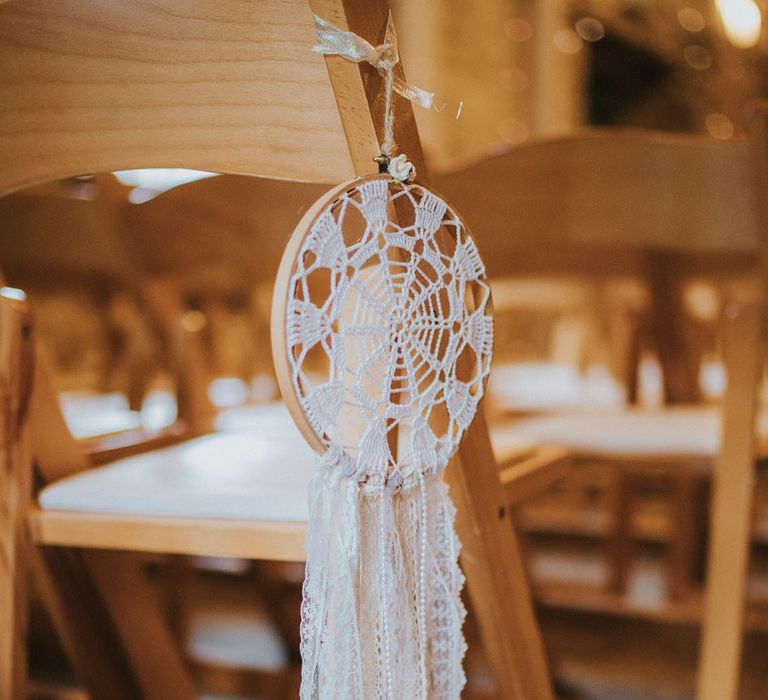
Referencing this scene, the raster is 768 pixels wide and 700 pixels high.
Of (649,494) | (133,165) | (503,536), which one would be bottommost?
(649,494)

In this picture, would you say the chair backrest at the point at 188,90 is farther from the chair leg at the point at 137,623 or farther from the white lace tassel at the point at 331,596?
the chair leg at the point at 137,623

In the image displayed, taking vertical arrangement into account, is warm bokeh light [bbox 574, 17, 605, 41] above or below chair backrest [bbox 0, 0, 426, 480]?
above

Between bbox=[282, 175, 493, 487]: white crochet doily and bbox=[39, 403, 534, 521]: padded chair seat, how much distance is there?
0.36 feet

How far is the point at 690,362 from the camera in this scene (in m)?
1.72

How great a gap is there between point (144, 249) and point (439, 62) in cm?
281

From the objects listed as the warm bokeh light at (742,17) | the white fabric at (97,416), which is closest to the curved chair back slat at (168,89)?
the white fabric at (97,416)

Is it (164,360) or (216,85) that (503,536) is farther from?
(164,360)

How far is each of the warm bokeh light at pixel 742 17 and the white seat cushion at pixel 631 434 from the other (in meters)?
2.47

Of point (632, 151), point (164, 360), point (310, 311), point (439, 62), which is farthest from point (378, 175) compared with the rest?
point (439, 62)

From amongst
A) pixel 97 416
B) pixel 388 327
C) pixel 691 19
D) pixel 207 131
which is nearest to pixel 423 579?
pixel 388 327

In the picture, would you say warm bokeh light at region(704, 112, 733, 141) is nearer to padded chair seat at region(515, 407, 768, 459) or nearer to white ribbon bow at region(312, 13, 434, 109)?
padded chair seat at region(515, 407, 768, 459)

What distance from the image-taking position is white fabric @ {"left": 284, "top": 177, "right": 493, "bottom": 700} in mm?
523

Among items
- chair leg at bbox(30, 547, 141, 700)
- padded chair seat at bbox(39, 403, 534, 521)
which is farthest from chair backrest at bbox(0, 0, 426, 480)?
chair leg at bbox(30, 547, 141, 700)

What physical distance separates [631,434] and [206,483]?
715 millimetres
